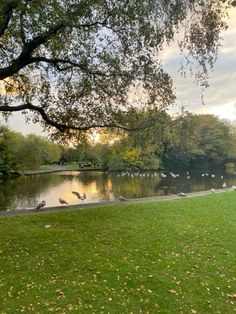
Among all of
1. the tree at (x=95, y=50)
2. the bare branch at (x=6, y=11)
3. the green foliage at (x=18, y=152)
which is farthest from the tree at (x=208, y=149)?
the bare branch at (x=6, y=11)

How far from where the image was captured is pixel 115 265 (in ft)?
26.7

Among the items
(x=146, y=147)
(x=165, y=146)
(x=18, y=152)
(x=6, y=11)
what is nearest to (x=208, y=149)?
(x=18, y=152)

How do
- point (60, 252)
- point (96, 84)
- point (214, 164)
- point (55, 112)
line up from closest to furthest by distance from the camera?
point (60, 252) → point (96, 84) → point (55, 112) → point (214, 164)

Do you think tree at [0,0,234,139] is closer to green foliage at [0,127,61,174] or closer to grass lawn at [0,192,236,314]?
grass lawn at [0,192,236,314]

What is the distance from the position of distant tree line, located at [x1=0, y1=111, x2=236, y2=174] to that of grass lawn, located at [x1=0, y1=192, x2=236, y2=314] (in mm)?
3064

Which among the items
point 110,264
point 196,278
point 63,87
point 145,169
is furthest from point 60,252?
point 145,169

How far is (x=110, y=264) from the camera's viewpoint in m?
8.18

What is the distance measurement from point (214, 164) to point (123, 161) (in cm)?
3263

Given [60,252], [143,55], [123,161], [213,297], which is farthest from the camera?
[123,161]

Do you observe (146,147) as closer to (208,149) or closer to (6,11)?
(6,11)

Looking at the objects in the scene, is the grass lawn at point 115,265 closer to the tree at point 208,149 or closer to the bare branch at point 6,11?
the bare branch at point 6,11

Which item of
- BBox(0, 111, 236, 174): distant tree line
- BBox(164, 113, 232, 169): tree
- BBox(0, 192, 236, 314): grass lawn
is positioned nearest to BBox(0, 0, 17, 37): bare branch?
BBox(0, 111, 236, 174): distant tree line

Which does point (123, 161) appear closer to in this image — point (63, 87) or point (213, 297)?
point (63, 87)

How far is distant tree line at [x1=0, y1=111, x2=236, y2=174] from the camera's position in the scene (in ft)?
35.2
